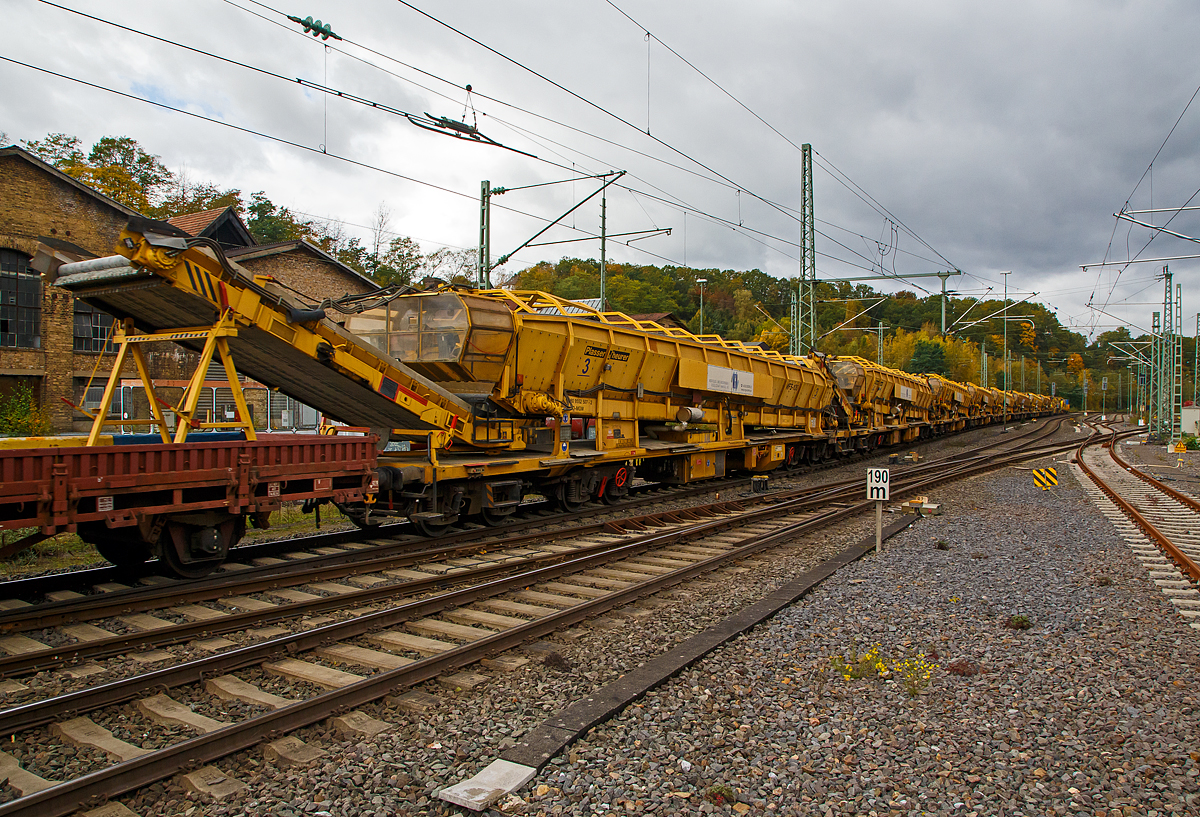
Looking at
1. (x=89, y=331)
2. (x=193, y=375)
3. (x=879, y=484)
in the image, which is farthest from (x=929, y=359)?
(x=193, y=375)

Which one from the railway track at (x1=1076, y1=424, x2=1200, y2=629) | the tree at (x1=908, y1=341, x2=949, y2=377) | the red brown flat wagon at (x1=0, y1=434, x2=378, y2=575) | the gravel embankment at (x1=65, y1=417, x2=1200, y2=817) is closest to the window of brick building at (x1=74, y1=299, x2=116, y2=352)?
the red brown flat wagon at (x1=0, y1=434, x2=378, y2=575)

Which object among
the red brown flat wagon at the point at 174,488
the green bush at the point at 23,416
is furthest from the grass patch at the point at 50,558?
the green bush at the point at 23,416

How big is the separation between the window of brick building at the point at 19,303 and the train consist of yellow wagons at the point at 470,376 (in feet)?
55.0

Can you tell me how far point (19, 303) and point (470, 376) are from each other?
61.3ft

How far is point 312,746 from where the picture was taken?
374 cm

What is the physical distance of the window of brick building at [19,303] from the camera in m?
20.1

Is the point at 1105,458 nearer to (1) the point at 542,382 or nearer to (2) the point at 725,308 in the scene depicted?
(1) the point at 542,382

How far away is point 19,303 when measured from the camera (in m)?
20.4

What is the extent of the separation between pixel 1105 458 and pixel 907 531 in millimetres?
19429

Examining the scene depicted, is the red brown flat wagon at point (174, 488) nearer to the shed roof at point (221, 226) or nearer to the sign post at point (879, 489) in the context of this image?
the sign post at point (879, 489)

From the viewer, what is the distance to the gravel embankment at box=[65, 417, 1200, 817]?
3.28 m

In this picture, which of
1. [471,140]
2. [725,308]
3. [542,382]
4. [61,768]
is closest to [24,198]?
[471,140]

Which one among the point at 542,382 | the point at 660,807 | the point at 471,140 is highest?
the point at 471,140

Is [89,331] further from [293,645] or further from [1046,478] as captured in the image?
[1046,478]
